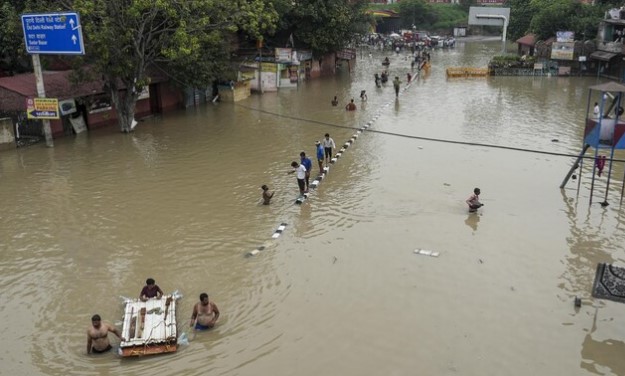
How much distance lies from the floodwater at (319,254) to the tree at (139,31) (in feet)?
8.75

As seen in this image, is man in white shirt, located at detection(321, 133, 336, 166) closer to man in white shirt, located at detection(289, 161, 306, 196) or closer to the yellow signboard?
man in white shirt, located at detection(289, 161, 306, 196)

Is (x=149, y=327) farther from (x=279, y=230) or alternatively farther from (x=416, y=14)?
(x=416, y=14)

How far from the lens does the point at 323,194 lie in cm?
1731

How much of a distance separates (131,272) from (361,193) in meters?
7.62

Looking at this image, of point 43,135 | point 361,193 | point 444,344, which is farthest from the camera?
point 43,135

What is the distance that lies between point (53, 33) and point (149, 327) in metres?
14.7

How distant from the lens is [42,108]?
21.0 meters

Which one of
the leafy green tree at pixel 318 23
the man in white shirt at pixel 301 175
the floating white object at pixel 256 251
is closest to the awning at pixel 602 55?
the leafy green tree at pixel 318 23

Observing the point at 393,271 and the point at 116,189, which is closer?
the point at 393,271

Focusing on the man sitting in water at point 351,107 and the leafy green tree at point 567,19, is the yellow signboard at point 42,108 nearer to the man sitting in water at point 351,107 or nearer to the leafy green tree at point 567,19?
the man sitting in water at point 351,107

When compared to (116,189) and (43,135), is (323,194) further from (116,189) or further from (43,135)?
(43,135)

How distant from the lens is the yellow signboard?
68.4 feet

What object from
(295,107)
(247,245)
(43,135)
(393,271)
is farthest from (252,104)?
(393,271)

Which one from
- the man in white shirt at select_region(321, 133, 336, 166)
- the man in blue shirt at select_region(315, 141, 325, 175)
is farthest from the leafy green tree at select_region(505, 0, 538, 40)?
the man in blue shirt at select_region(315, 141, 325, 175)
